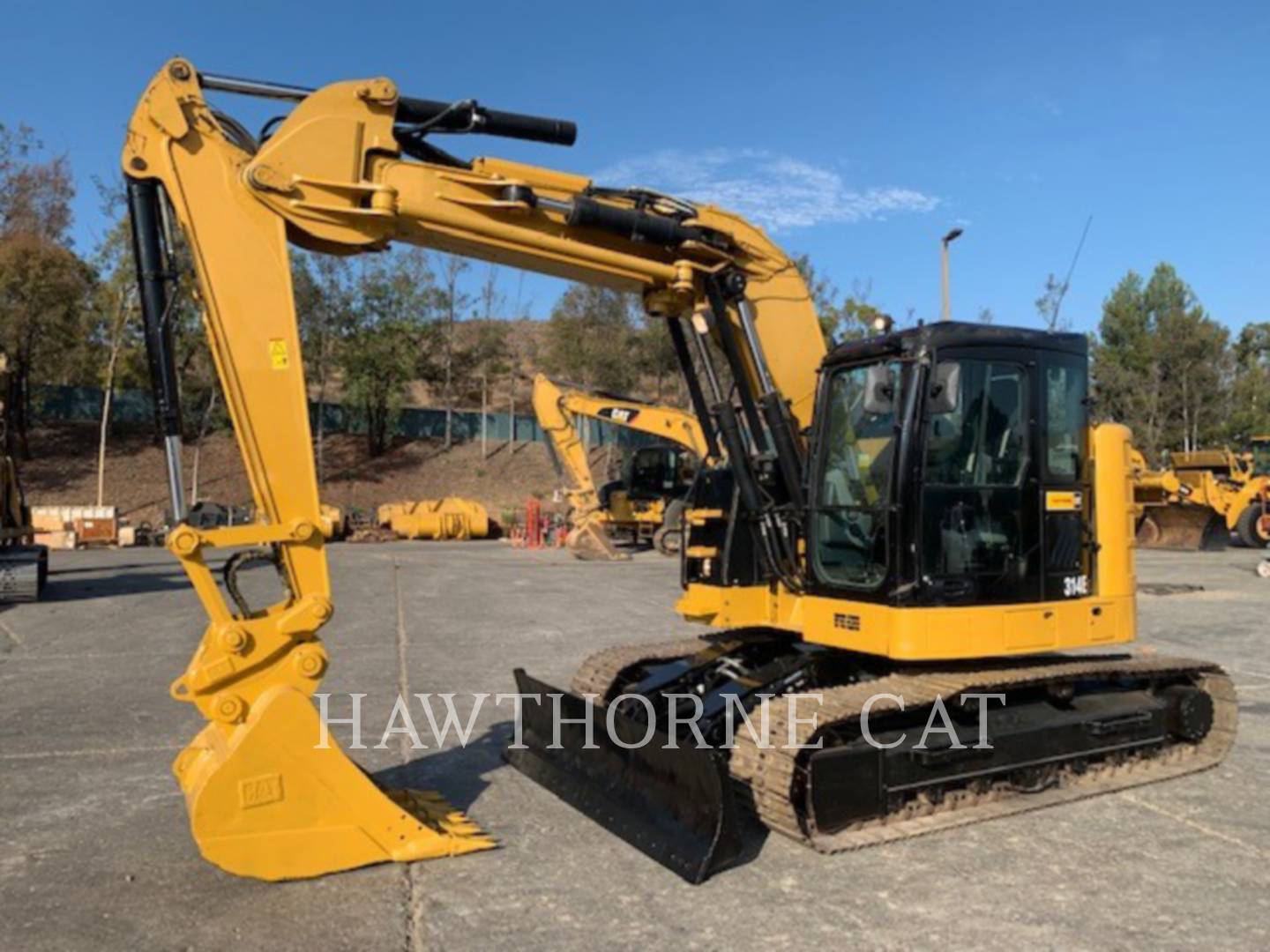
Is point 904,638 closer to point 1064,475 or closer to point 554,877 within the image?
point 1064,475

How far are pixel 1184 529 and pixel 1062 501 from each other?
76.4 feet

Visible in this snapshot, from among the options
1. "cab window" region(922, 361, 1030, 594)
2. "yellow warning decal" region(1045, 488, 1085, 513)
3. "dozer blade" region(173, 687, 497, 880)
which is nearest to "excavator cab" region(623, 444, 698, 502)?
"yellow warning decal" region(1045, 488, 1085, 513)

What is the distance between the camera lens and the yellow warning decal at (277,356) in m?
4.78

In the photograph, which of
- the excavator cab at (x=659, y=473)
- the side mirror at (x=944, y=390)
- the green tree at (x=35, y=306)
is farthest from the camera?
the green tree at (x=35, y=306)

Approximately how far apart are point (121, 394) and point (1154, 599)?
36.5 meters

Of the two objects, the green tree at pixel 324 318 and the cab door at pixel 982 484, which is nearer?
the cab door at pixel 982 484

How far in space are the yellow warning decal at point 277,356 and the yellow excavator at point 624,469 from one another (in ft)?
56.7

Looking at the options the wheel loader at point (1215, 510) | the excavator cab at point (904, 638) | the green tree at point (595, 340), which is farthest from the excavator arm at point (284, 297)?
the green tree at point (595, 340)

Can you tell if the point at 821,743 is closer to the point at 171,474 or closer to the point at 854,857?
the point at 854,857

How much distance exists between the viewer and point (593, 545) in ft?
78.8

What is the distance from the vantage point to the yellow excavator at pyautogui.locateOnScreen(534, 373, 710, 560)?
23656mm

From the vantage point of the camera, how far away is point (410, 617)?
13.2 m

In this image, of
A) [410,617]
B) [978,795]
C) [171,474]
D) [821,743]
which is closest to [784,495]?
[821,743]

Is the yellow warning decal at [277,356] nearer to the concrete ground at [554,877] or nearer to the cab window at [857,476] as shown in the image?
the concrete ground at [554,877]
